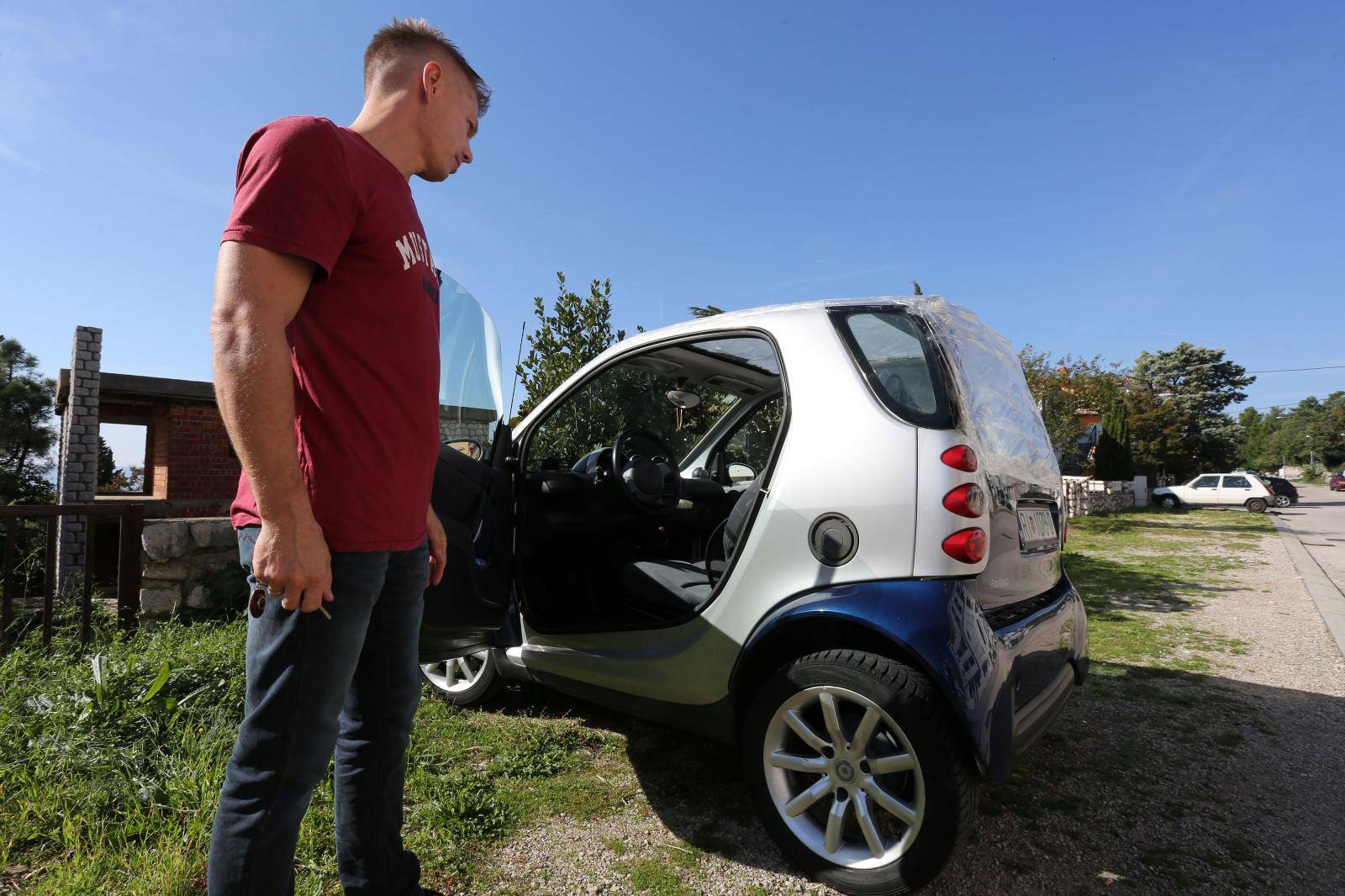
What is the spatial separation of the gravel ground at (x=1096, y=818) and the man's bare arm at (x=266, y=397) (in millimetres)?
1266

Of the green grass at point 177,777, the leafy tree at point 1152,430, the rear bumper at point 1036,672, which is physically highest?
the leafy tree at point 1152,430

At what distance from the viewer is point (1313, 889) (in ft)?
6.52

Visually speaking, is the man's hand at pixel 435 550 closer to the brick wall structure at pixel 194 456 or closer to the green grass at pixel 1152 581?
the green grass at pixel 1152 581

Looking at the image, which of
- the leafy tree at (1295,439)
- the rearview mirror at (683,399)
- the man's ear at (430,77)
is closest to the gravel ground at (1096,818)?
the rearview mirror at (683,399)

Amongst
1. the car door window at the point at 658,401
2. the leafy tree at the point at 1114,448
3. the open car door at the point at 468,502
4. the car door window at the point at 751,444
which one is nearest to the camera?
the open car door at the point at 468,502

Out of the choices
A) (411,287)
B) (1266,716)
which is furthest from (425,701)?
(1266,716)

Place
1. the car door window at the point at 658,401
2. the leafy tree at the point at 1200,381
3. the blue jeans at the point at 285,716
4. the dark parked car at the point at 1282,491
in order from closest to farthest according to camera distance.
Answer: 1. the blue jeans at the point at 285,716
2. the car door window at the point at 658,401
3. the dark parked car at the point at 1282,491
4. the leafy tree at the point at 1200,381

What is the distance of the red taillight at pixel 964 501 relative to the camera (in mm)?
1833

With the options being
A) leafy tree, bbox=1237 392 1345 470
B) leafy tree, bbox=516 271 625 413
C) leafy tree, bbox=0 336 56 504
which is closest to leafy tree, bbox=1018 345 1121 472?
leafy tree, bbox=516 271 625 413

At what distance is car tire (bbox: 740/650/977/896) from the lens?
5.75 ft

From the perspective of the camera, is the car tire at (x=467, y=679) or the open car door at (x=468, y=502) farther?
the car tire at (x=467, y=679)

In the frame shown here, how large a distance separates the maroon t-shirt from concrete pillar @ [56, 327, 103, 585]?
8803mm

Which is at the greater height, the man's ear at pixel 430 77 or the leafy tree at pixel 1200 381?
the leafy tree at pixel 1200 381

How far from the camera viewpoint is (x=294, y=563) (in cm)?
118
